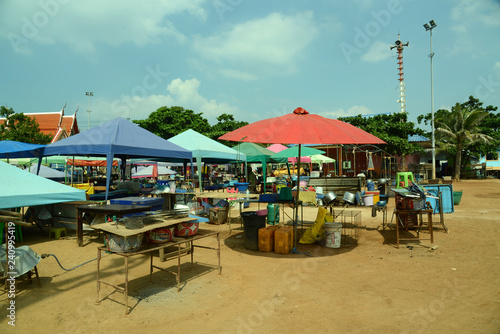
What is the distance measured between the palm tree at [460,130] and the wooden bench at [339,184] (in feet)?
71.6

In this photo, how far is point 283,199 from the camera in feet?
23.9

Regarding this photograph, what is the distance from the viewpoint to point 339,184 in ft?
42.3

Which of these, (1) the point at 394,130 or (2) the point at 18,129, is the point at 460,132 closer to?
(1) the point at 394,130

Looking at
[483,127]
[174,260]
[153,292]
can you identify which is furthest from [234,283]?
[483,127]

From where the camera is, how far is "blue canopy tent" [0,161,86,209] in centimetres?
357

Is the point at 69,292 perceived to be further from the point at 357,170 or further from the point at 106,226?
the point at 357,170

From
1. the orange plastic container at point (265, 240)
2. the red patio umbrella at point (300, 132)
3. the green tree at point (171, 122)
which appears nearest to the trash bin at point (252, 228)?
the orange plastic container at point (265, 240)

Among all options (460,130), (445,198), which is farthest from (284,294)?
(460,130)

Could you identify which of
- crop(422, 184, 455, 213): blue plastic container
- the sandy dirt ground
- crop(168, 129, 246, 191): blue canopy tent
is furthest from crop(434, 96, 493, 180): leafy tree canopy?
the sandy dirt ground

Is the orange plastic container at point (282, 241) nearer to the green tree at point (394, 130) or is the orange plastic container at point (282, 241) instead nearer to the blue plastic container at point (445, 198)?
the blue plastic container at point (445, 198)

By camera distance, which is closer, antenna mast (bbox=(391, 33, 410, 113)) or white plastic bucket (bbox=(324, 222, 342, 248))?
white plastic bucket (bbox=(324, 222, 342, 248))

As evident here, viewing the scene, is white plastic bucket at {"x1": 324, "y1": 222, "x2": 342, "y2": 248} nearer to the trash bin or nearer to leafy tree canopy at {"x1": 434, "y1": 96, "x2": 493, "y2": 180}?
the trash bin

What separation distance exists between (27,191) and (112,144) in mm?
5685

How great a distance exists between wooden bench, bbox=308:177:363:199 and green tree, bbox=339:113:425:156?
45.8ft
